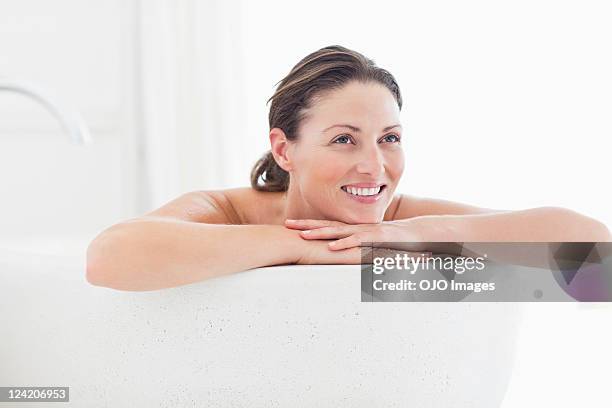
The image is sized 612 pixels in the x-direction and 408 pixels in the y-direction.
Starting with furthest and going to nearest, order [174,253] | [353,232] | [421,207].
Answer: [421,207] → [353,232] → [174,253]

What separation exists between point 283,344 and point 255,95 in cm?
201

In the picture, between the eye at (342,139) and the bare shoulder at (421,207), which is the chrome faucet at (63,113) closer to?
Result: the eye at (342,139)

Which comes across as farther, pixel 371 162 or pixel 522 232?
pixel 371 162

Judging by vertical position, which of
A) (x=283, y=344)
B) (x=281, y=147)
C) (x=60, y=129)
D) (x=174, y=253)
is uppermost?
(x=60, y=129)

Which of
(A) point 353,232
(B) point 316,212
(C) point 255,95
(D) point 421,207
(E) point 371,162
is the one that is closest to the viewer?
(A) point 353,232

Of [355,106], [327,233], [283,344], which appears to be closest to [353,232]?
[327,233]

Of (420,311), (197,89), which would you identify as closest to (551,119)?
(197,89)

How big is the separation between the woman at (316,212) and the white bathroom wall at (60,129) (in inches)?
58.2

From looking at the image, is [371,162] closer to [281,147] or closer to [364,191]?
Result: [364,191]

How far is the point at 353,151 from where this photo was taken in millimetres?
1341

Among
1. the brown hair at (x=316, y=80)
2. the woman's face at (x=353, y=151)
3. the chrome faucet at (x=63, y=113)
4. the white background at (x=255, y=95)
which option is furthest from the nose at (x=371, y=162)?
the white background at (x=255, y=95)

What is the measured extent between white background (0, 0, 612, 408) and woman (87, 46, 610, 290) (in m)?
1.10

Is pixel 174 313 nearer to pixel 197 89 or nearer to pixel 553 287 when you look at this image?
pixel 553 287

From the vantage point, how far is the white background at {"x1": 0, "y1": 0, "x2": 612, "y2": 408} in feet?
8.77
